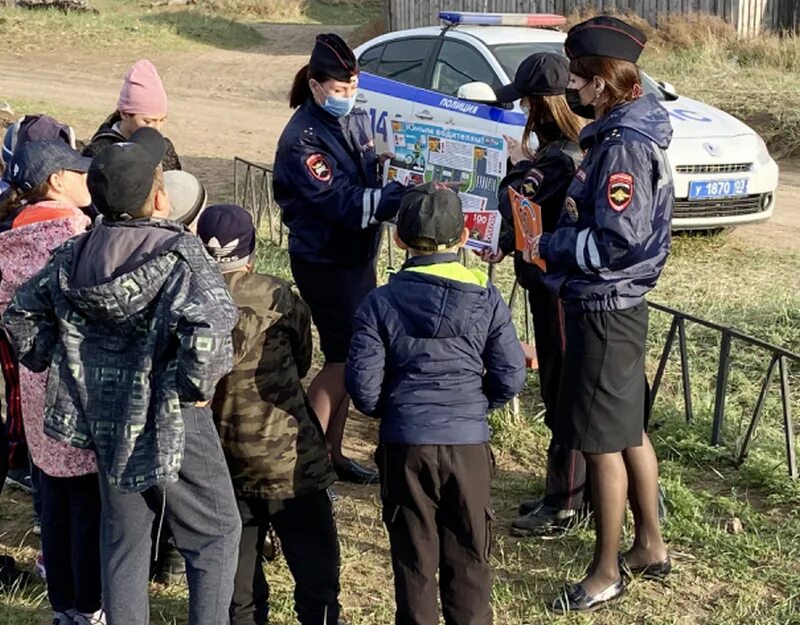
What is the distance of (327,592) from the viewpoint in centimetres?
370

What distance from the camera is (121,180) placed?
312cm

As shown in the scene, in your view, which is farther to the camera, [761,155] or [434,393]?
[761,155]

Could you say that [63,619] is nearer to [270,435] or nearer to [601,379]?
[270,435]

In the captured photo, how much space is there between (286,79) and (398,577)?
16224 mm

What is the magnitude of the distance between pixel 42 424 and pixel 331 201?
1.51m

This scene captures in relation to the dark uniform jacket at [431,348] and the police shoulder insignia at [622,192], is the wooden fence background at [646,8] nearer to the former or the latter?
the police shoulder insignia at [622,192]

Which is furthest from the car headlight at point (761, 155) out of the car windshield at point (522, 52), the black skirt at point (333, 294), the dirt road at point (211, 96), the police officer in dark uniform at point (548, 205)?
the black skirt at point (333, 294)

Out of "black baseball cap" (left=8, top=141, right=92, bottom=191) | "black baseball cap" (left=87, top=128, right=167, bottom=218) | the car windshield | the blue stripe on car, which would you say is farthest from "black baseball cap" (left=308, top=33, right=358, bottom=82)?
the car windshield

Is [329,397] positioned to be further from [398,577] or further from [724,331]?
[724,331]

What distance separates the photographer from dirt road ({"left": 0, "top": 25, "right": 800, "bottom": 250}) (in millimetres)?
12023

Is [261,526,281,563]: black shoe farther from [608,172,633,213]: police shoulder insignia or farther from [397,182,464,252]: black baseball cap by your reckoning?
[608,172,633,213]: police shoulder insignia

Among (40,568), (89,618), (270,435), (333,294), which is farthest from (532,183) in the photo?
(40,568)

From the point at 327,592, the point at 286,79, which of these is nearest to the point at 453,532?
the point at 327,592

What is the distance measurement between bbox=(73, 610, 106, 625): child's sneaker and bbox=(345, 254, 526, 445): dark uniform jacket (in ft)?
3.73
